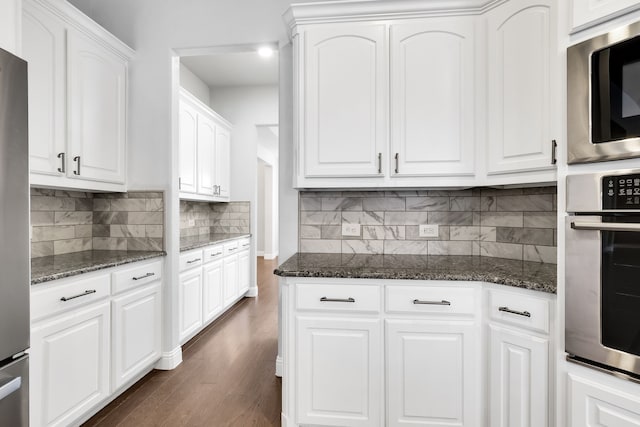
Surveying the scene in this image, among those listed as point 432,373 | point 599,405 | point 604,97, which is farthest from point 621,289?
point 432,373

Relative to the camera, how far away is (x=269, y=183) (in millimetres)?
8844

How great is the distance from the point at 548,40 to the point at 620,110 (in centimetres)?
81

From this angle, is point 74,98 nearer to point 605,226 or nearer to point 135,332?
point 135,332

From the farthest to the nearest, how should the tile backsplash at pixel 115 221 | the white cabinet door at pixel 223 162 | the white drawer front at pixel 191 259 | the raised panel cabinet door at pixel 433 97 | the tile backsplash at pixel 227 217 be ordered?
1. the tile backsplash at pixel 227 217
2. the white cabinet door at pixel 223 162
3. the white drawer front at pixel 191 259
4. the tile backsplash at pixel 115 221
5. the raised panel cabinet door at pixel 433 97

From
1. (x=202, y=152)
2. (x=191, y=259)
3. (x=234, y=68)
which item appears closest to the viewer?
(x=191, y=259)

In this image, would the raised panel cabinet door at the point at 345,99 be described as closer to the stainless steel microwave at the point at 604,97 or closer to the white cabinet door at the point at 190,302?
the stainless steel microwave at the point at 604,97

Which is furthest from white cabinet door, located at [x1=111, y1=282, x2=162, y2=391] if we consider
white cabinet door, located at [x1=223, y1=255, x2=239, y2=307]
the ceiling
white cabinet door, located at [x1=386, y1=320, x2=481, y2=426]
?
the ceiling

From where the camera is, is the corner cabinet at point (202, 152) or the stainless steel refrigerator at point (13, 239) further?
the corner cabinet at point (202, 152)

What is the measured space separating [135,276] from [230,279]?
1856 millimetres

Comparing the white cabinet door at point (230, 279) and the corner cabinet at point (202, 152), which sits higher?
the corner cabinet at point (202, 152)

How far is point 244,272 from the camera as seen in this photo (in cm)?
473

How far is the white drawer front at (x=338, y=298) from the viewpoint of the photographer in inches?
72.7

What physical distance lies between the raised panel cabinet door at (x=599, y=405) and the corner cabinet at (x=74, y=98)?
9.04 feet

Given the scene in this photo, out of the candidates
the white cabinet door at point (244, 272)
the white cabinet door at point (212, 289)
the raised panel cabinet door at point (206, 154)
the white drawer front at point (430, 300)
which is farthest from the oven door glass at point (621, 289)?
the white cabinet door at point (244, 272)
